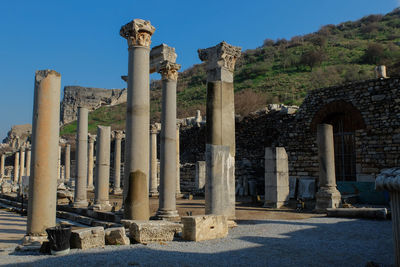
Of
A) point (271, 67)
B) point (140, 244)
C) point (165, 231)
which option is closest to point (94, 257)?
point (140, 244)

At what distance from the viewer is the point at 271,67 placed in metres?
53.6

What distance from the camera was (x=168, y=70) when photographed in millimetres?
11094

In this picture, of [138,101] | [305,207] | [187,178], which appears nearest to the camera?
[138,101]

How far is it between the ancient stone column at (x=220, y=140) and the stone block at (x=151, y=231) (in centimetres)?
170

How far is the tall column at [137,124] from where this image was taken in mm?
8734

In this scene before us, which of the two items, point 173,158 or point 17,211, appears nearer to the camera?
point 173,158

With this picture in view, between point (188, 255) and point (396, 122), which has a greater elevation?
point (396, 122)

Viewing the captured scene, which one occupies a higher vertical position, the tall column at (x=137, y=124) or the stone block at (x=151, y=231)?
the tall column at (x=137, y=124)

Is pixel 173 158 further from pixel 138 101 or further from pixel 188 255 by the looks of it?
pixel 188 255

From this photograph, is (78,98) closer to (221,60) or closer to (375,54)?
(375,54)

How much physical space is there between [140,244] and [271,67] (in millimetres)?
49656

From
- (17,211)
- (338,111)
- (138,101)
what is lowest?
(17,211)

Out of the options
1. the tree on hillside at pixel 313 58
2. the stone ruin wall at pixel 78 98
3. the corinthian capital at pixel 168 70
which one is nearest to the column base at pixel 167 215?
the corinthian capital at pixel 168 70

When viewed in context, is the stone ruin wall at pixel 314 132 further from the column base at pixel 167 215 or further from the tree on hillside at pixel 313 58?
the tree on hillside at pixel 313 58
